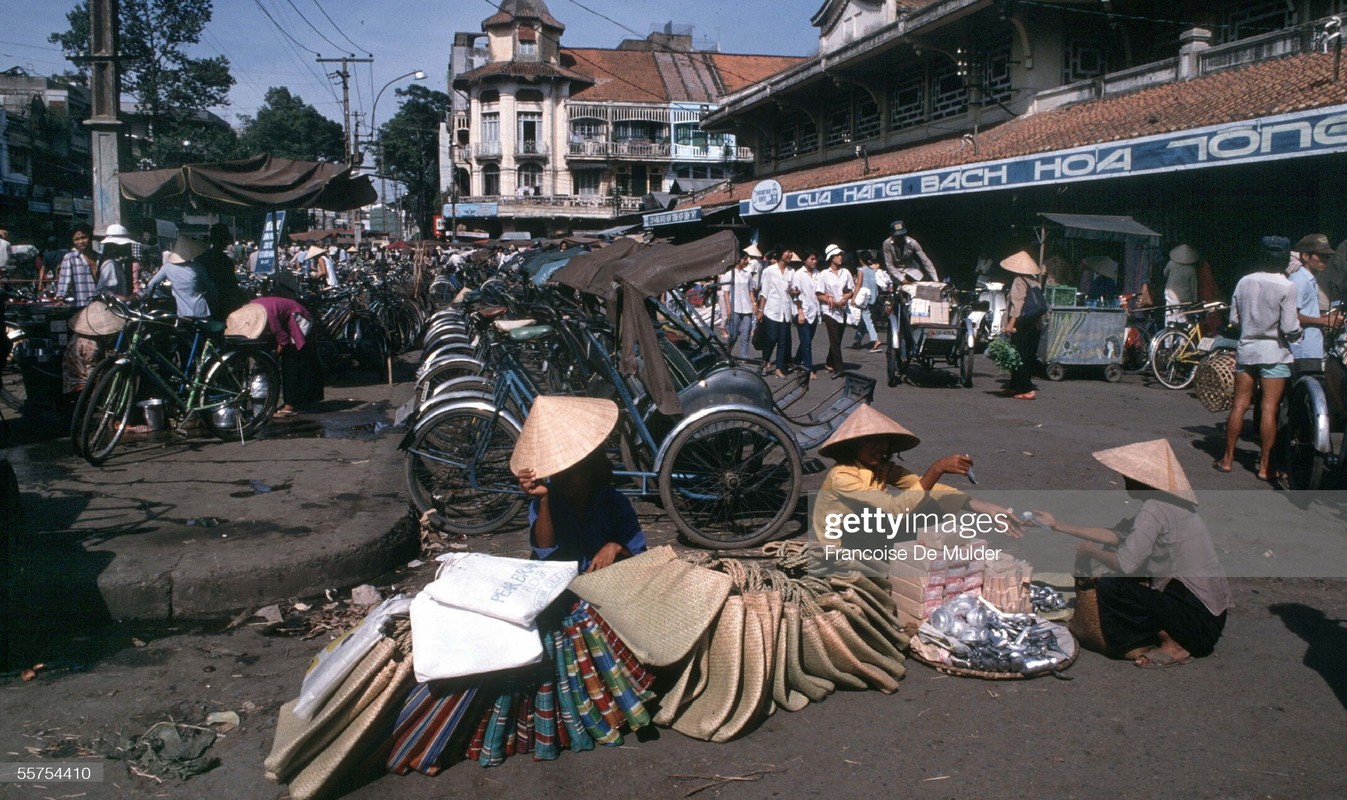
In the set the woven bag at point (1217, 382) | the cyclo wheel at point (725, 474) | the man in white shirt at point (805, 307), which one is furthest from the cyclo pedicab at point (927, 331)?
the cyclo wheel at point (725, 474)

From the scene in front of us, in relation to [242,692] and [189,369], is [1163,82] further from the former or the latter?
[242,692]

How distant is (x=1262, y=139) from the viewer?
12172mm

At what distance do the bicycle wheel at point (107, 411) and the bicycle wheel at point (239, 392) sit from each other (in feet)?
2.26

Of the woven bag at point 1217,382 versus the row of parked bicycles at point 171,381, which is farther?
the woven bag at point 1217,382

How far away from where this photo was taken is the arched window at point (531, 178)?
206 ft

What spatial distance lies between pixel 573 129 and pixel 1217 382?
57.7 m

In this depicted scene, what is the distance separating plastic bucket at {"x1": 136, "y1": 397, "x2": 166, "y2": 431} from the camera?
24.8ft

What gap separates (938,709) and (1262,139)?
38.7 ft

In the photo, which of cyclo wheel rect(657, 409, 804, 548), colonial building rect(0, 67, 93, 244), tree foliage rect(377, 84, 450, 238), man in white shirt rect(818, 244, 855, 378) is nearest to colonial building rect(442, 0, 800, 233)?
tree foliage rect(377, 84, 450, 238)

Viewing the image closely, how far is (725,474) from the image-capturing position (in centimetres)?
537

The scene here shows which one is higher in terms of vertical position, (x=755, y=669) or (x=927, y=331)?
(x=927, y=331)

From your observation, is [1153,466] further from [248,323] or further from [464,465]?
[248,323]

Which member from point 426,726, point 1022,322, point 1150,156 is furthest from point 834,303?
point 426,726

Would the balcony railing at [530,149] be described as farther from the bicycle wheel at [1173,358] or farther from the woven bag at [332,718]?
the woven bag at [332,718]
